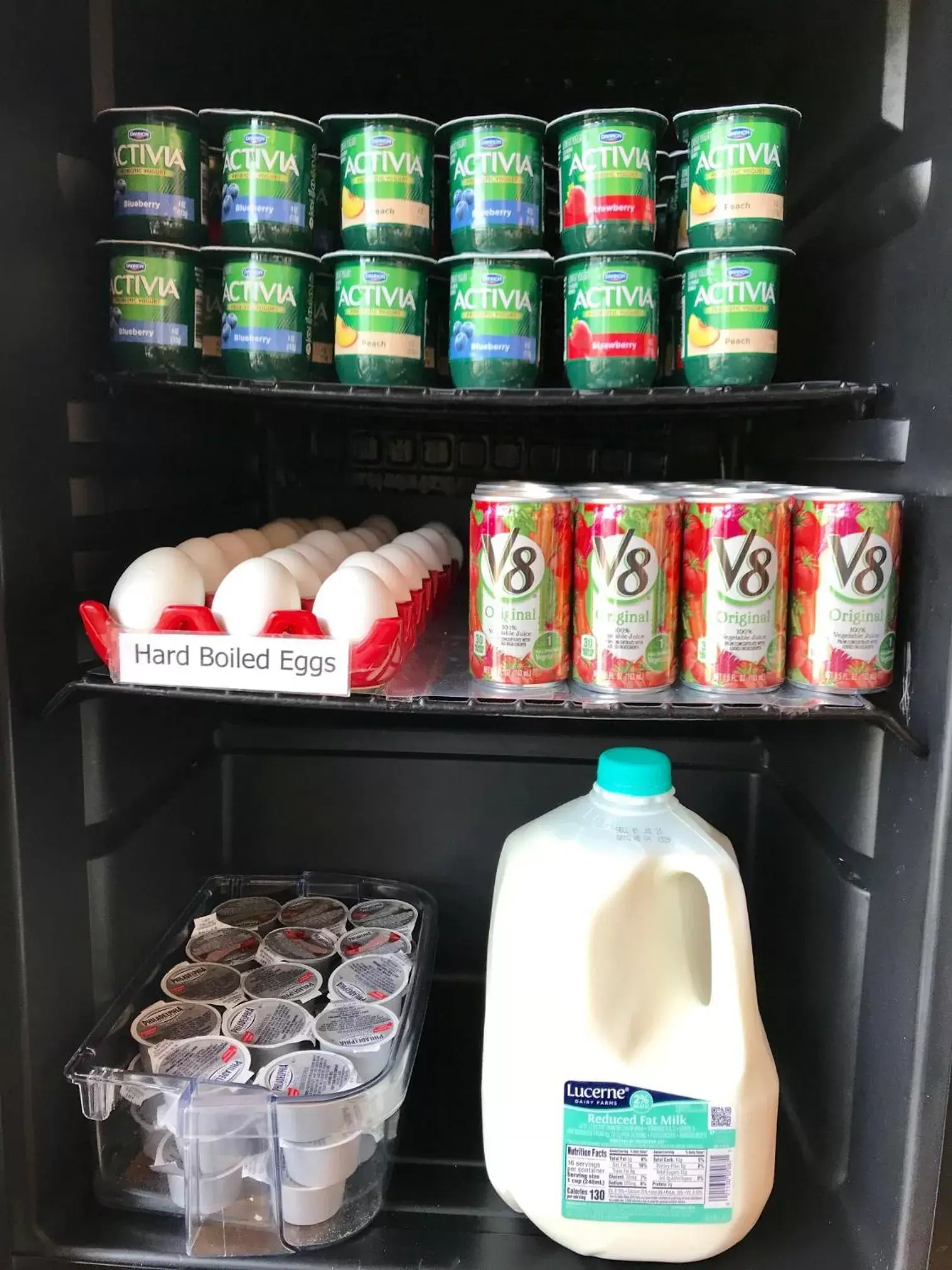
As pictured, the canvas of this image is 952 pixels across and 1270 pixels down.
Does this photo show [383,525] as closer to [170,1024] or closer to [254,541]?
[254,541]

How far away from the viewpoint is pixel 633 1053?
967 mm

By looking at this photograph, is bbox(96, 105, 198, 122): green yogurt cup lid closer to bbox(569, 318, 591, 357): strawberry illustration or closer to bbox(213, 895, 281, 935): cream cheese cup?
bbox(569, 318, 591, 357): strawberry illustration

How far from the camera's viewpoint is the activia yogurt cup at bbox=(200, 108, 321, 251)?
0.98m

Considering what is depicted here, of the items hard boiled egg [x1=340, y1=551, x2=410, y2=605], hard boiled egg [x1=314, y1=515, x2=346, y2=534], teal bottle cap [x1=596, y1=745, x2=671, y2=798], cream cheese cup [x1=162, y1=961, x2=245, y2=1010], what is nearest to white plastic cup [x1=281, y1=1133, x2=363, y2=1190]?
cream cheese cup [x1=162, y1=961, x2=245, y2=1010]

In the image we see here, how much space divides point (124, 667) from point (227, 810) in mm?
619

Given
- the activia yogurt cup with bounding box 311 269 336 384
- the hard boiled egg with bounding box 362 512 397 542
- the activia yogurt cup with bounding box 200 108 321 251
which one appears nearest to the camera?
the activia yogurt cup with bounding box 200 108 321 251

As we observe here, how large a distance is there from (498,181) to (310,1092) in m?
0.97

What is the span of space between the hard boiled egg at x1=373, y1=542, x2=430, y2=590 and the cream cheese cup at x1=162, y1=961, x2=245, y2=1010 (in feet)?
1.83

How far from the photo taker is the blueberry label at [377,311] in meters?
0.97

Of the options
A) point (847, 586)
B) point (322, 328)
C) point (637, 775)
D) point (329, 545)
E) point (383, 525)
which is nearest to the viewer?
point (847, 586)

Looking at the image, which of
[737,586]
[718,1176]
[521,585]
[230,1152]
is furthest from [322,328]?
[718,1176]

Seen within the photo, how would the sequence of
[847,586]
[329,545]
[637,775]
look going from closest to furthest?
[847,586]
[637,775]
[329,545]

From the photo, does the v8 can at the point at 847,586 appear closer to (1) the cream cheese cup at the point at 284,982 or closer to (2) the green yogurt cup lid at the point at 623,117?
(2) the green yogurt cup lid at the point at 623,117

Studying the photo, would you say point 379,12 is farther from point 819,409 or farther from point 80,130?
point 819,409
